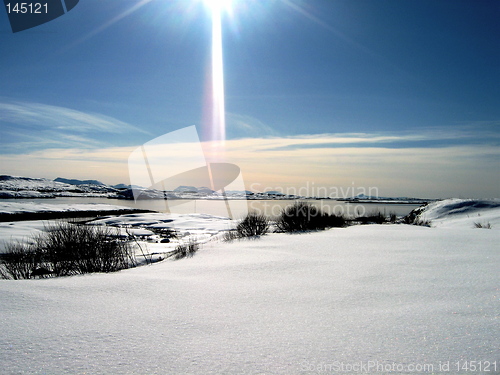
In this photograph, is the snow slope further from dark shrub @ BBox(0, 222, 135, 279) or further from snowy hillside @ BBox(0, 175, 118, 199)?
snowy hillside @ BBox(0, 175, 118, 199)

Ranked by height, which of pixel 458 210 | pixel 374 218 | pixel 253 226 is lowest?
pixel 374 218

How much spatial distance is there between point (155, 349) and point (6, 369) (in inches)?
27.0

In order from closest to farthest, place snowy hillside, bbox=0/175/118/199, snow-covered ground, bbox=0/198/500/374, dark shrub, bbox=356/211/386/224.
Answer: snow-covered ground, bbox=0/198/500/374, dark shrub, bbox=356/211/386/224, snowy hillside, bbox=0/175/118/199

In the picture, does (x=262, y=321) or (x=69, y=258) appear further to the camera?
(x=69, y=258)

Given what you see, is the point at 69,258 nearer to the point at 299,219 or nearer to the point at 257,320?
the point at 257,320

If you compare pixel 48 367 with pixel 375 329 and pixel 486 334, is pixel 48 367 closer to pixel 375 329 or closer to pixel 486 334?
pixel 375 329

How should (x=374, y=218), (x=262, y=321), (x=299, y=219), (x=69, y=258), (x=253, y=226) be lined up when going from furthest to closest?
(x=374, y=218), (x=299, y=219), (x=253, y=226), (x=69, y=258), (x=262, y=321)

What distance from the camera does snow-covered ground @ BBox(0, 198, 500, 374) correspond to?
4.71 ft

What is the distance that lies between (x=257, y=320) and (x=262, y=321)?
4cm

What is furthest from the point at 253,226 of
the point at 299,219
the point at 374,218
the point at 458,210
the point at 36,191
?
the point at 36,191

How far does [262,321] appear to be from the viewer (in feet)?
6.37

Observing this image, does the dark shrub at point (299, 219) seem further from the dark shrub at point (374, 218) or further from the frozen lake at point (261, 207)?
the dark shrub at point (374, 218)

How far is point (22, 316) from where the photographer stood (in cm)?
196

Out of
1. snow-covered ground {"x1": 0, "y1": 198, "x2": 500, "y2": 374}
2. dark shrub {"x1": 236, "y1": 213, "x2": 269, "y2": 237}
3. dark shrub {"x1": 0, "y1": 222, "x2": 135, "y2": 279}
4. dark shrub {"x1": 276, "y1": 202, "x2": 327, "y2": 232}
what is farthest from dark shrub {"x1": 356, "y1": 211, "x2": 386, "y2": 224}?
Result: dark shrub {"x1": 0, "y1": 222, "x2": 135, "y2": 279}
